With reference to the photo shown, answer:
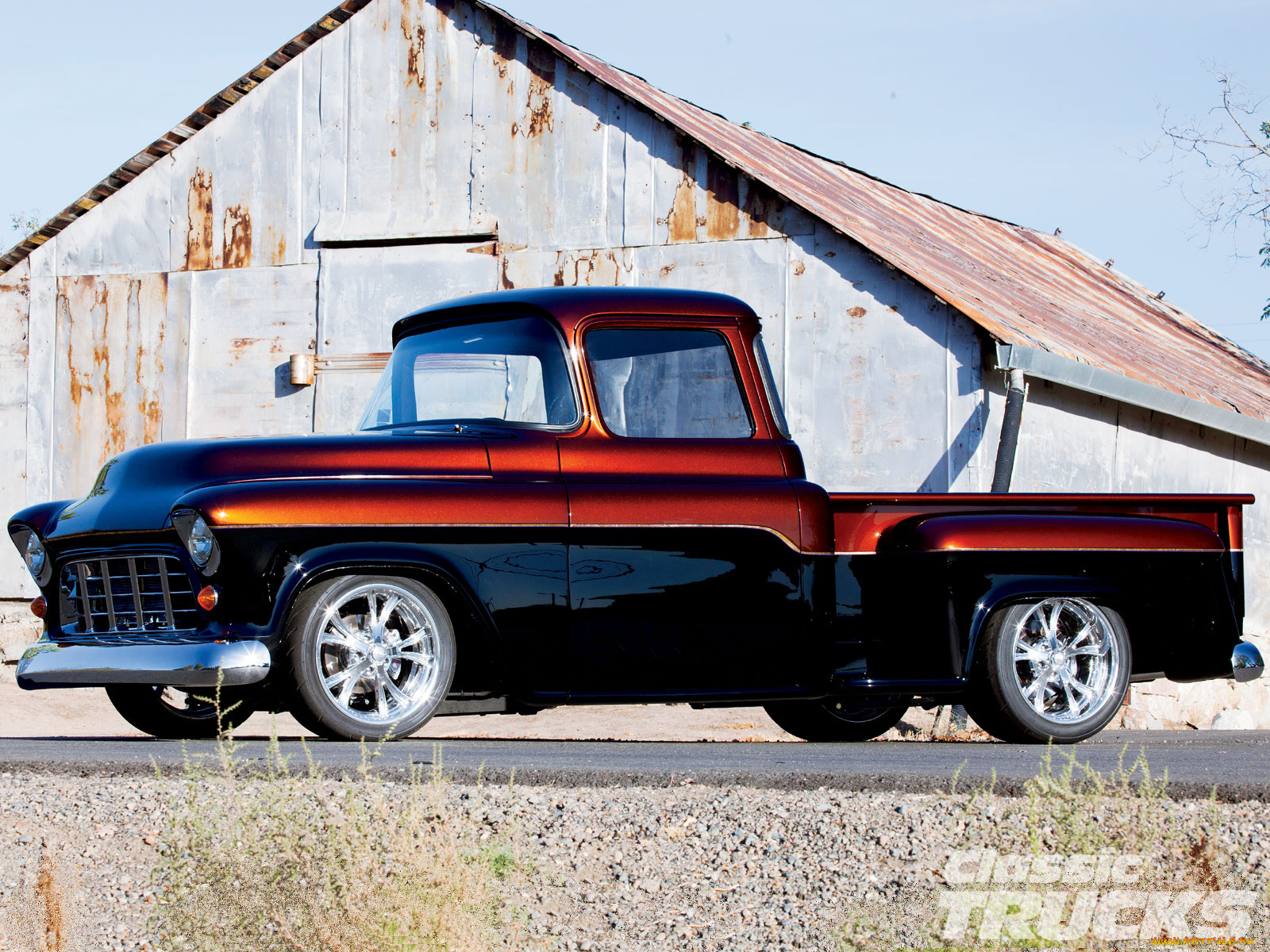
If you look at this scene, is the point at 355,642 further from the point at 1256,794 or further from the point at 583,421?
the point at 1256,794

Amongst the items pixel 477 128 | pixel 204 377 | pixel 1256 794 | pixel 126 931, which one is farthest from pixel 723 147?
pixel 126 931

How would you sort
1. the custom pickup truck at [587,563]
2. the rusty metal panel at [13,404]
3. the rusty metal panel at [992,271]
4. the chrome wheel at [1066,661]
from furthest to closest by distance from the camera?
1. the rusty metal panel at [13,404]
2. the rusty metal panel at [992,271]
3. the chrome wheel at [1066,661]
4. the custom pickup truck at [587,563]

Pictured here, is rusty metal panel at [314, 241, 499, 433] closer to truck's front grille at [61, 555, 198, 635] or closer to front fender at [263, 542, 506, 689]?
truck's front grille at [61, 555, 198, 635]

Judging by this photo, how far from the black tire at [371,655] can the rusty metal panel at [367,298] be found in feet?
28.3

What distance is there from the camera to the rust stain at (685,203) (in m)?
13.9

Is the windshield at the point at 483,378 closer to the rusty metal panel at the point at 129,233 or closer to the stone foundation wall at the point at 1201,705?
the stone foundation wall at the point at 1201,705

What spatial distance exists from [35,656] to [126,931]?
8.79 feet

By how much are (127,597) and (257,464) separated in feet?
2.74

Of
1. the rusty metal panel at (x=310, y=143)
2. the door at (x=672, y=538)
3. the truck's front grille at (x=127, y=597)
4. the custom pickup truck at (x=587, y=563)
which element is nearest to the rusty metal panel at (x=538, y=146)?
the rusty metal panel at (x=310, y=143)

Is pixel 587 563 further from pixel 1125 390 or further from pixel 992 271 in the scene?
pixel 992 271

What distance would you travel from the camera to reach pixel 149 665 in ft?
19.7

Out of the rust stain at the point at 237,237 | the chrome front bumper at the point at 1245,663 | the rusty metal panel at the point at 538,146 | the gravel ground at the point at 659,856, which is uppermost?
the rusty metal panel at the point at 538,146

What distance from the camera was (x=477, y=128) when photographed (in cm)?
1484

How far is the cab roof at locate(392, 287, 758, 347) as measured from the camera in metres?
6.77
